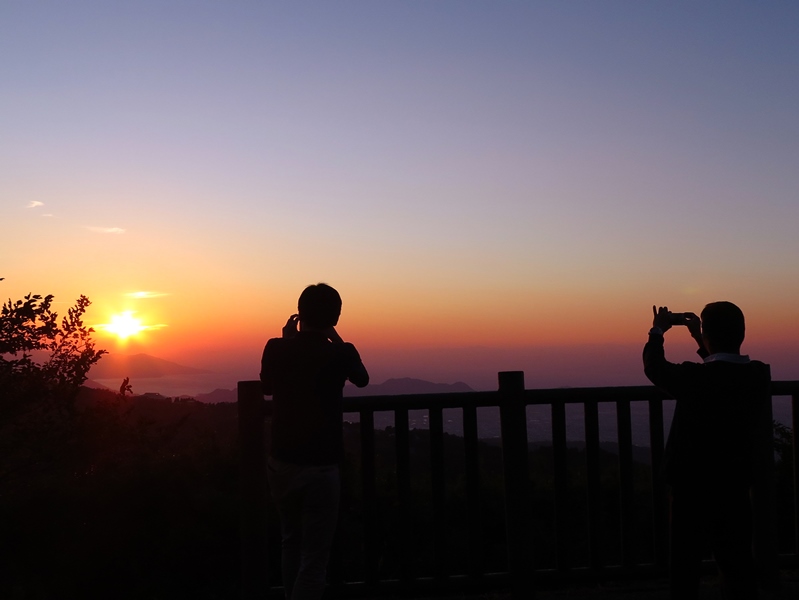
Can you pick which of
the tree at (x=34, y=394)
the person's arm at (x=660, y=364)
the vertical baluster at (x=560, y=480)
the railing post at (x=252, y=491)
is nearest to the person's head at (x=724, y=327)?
the person's arm at (x=660, y=364)

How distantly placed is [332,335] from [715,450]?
1982mm

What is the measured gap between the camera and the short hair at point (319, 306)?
3.94 metres

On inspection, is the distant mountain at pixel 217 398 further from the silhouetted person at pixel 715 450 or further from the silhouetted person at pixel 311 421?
the silhouetted person at pixel 715 450

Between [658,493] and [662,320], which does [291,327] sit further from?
[658,493]

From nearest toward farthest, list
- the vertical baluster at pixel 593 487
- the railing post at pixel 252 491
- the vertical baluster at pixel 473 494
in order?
1. the railing post at pixel 252 491
2. the vertical baluster at pixel 473 494
3. the vertical baluster at pixel 593 487

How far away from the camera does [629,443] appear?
5289 millimetres

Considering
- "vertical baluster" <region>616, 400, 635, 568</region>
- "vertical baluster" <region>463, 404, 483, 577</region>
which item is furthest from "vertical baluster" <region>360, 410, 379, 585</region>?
"vertical baluster" <region>616, 400, 635, 568</region>

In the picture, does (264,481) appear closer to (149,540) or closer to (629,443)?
(149,540)

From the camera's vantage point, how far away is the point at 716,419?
3.58 m

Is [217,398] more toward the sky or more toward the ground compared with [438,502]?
more toward the ground

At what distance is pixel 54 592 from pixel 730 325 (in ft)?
15.5

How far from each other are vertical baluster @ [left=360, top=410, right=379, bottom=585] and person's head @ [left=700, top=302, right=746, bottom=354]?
2.25 metres

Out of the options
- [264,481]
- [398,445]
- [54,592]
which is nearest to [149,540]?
[54,592]

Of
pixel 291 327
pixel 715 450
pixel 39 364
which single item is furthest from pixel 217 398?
pixel 715 450
